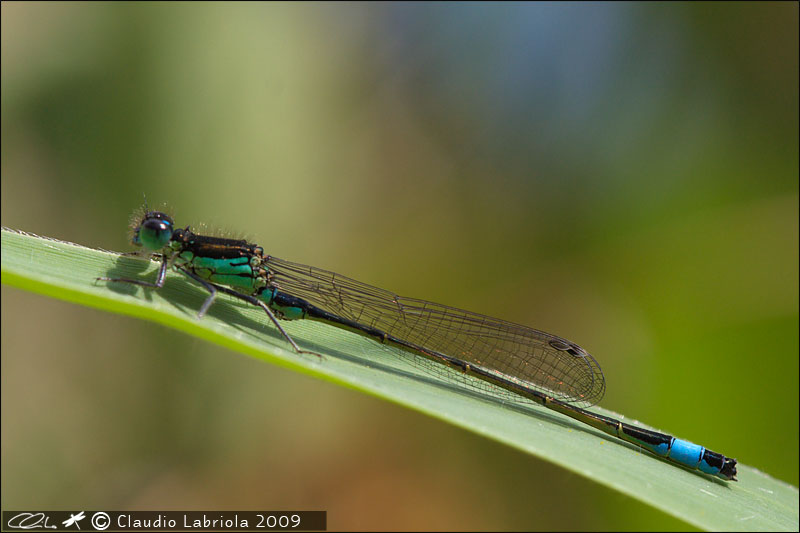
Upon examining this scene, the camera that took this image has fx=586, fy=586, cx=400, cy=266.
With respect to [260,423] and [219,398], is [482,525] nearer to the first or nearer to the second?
[260,423]

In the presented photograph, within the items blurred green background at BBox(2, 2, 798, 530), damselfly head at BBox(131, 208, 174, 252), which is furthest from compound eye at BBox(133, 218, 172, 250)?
blurred green background at BBox(2, 2, 798, 530)

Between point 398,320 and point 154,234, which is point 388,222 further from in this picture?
point 154,234

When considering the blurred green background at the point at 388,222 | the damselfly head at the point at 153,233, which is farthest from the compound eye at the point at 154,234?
the blurred green background at the point at 388,222

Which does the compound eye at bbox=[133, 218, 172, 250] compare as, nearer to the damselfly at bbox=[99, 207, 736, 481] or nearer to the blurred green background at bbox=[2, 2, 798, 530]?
the damselfly at bbox=[99, 207, 736, 481]

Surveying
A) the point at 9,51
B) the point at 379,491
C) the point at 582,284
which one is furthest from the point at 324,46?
the point at 379,491

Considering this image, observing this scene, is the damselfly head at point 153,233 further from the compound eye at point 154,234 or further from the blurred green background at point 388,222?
the blurred green background at point 388,222
